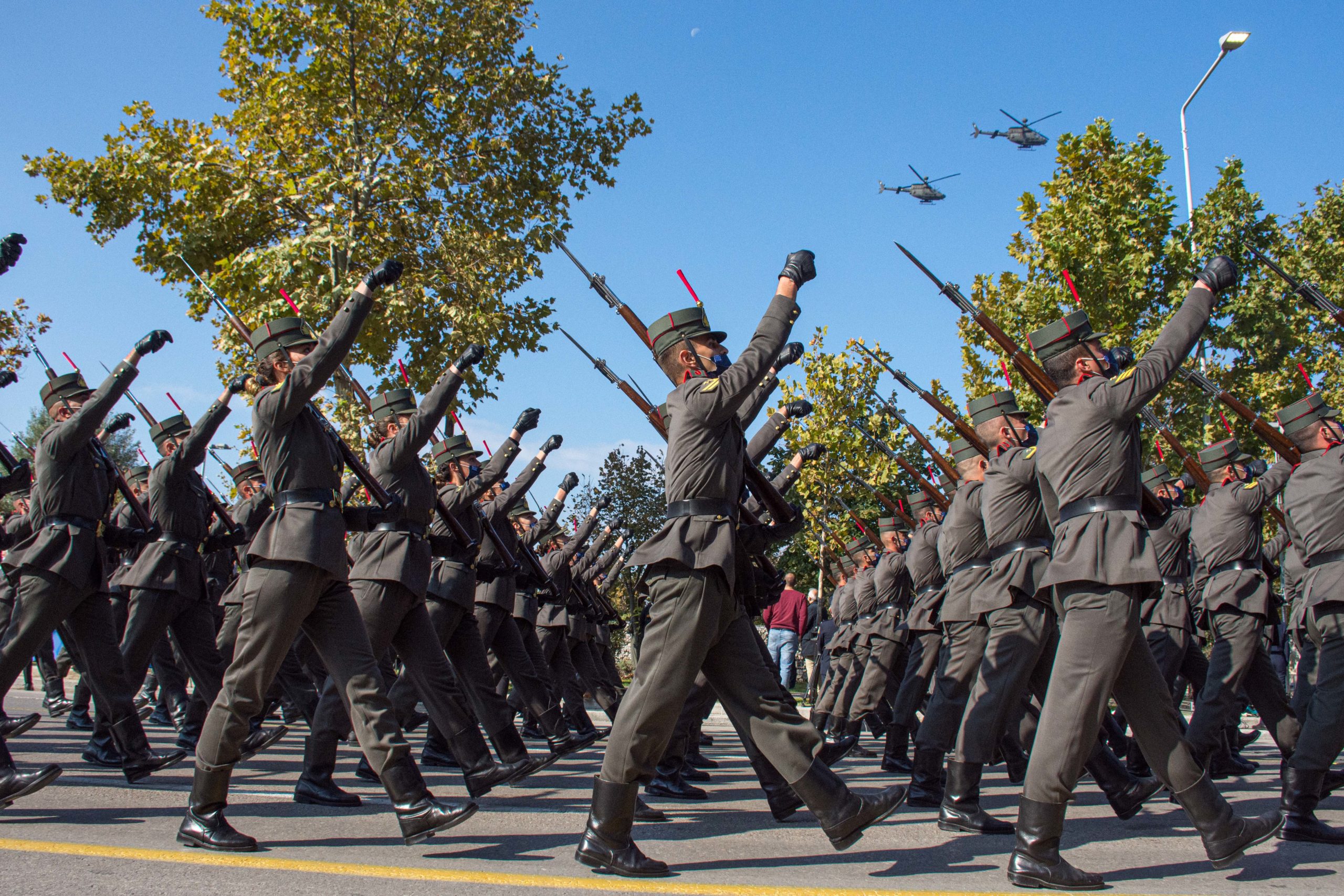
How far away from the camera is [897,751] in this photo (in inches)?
308

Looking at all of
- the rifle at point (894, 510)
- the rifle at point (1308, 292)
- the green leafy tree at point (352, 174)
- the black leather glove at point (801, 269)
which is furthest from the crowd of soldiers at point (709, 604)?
the green leafy tree at point (352, 174)

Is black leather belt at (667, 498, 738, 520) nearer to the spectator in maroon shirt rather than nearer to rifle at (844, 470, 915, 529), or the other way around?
rifle at (844, 470, 915, 529)

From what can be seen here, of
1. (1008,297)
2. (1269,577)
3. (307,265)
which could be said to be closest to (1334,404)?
Result: (1008,297)

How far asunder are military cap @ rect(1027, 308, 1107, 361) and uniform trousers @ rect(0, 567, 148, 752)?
15.7 ft

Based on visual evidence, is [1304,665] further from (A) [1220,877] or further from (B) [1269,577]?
(A) [1220,877]

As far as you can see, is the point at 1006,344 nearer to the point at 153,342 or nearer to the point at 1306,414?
the point at 1306,414

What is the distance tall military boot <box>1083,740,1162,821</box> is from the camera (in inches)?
200

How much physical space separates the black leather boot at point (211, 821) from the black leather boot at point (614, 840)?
1334 millimetres

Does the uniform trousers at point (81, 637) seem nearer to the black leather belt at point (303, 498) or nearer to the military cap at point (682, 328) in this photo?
the black leather belt at point (303, 498)

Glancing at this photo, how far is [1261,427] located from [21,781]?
7.21 meters

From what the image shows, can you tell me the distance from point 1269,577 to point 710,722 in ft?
24.1

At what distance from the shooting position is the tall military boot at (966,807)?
16.6 ft

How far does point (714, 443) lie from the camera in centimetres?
427

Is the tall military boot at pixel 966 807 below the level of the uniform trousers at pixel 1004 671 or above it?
below
